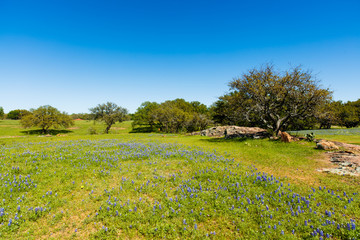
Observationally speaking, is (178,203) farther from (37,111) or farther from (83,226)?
(37,111)

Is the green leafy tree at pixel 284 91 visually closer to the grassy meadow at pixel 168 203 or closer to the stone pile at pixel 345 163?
the stone pile at pixel 345 163

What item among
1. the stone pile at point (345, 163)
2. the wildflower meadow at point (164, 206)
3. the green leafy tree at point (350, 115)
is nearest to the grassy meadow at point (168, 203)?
the wildflower meadow at point (164, 206)

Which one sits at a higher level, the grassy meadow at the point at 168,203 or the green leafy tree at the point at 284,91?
the green leafy tree at the point at 284,91

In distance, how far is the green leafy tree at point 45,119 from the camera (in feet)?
173

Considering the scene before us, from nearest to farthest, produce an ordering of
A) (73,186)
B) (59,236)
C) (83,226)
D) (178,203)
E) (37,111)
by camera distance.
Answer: (59,236) → (83,226) → (178,203) → (73,186) → (37,111)

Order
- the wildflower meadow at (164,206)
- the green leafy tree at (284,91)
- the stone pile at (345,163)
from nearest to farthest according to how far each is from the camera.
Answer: the wildflower meadow at (164,206) → the stone pile at (345,163) → the green leafy tree at (284,91)

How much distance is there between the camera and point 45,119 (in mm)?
54188

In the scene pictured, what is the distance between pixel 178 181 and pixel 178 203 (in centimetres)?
193

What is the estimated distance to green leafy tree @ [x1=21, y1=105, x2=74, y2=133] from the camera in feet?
173

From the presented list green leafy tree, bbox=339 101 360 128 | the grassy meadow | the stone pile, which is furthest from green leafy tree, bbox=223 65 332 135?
Result: green leafy tree, bbox=339 101 360 128

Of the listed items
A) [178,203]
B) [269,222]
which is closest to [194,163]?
[178,203]

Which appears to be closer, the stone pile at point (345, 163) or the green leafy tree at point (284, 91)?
the stone pile at point (345, 163)

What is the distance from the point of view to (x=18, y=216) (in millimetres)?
5258

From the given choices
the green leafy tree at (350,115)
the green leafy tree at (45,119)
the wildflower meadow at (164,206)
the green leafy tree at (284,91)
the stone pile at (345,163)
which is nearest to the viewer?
the wildflower meadow at (164,206)
